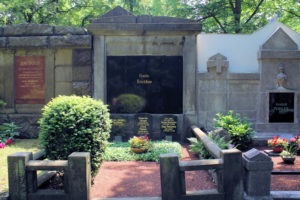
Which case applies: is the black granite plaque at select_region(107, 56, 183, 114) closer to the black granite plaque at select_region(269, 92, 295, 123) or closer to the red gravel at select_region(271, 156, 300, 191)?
the black granite plaque at select_region(269, 92, 295, 123)

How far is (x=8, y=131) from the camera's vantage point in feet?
24.4

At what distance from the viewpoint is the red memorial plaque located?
8023mm

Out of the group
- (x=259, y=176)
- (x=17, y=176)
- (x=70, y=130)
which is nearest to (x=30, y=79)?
(x=70, y=130)

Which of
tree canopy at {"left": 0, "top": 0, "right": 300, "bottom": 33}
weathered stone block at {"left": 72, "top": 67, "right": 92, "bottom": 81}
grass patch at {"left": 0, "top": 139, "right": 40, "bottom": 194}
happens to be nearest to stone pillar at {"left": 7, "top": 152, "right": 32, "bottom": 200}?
grass patch at {"left": 0, "top": 139, "right": 40, "bottom": 194}

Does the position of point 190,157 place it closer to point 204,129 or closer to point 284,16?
point 204,129

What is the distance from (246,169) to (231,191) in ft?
1.37

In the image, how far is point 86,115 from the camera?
13.1 feet

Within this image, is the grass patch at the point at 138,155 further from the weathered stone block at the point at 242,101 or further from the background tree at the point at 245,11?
the background tree at the point at 245,11

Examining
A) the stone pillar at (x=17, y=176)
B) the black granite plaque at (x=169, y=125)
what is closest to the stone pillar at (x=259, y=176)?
the stone pillar at (x=17, y=176)

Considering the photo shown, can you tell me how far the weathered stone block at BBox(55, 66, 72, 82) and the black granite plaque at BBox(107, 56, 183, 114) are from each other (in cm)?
130

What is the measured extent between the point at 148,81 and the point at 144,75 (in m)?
0.24

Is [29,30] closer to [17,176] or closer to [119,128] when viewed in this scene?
[119,128]

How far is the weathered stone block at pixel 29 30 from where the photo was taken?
7.90m

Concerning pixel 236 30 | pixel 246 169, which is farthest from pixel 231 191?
pixel 236 30
